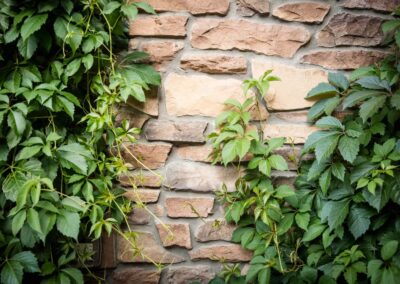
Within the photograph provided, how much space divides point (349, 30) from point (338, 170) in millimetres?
585

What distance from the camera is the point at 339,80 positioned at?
1500 mm

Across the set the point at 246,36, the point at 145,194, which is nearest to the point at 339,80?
the point at 246,36

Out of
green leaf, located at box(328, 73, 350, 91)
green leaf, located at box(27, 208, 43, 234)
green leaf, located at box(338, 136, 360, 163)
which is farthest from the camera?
green leaf, located at box(328, 73, 350, 91)

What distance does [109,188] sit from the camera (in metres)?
1.52

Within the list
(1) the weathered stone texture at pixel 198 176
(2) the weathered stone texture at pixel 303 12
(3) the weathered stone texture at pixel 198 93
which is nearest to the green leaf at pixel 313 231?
(1) the weathered stone texture at pixel 198 176

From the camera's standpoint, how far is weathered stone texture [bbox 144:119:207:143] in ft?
5.00

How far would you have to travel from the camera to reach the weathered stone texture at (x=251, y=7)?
4.94 feet

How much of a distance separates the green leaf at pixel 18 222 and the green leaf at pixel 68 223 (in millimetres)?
113

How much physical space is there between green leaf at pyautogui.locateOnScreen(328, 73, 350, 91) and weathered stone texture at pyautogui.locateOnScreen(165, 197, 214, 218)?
0.68 metres

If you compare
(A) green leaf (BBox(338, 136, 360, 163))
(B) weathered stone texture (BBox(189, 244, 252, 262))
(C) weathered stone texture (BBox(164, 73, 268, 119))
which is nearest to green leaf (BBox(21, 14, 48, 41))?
(C) weathered stone texture (BBox(164, 73, 268, 119))

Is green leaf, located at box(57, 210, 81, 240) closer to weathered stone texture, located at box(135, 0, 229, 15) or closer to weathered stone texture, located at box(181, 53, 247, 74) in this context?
weathered stone texture, located at box(181, 53, 247, 74)

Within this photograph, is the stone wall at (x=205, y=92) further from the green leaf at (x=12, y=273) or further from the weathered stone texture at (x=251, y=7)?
the green leaf at (x=12, y=273)

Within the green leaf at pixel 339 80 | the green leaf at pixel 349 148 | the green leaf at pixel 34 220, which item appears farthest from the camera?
the green leaf at pixel 339 80

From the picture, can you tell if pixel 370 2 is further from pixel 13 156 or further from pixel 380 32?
pixel 13 156
